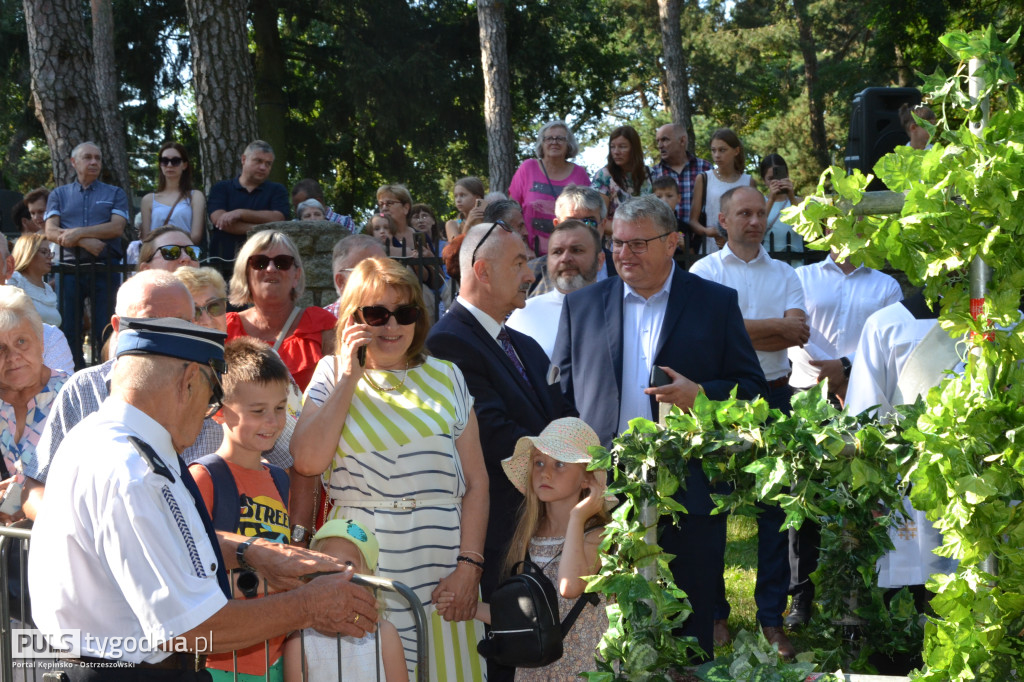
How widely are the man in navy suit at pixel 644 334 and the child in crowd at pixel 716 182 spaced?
3727 millimetres

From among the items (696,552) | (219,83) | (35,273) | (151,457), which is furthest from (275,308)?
(219,83)

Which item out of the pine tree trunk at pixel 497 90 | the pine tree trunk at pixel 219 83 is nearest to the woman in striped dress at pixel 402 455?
the pine tree trunk at pixel 219 83

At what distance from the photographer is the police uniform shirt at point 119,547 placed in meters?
2.39

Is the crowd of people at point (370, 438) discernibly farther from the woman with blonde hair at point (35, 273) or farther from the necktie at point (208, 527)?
the woman with blonde hair at point (35, 273)

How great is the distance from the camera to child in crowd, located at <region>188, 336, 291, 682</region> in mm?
3402

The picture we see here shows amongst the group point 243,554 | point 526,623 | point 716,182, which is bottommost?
point 526,623

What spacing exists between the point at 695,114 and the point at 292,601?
3050 cm

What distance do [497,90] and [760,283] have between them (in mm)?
8017

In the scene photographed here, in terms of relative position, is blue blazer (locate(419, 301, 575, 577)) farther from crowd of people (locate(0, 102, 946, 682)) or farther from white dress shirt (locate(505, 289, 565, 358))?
white dress shirt (locate(505, 289, 565, 358))

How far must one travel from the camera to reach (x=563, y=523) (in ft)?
13.3

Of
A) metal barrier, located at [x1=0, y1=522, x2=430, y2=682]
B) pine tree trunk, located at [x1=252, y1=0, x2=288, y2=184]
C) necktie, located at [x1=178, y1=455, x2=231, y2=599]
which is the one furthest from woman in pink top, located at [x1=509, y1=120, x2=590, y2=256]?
pine tree trunk, located at [x1=252, y1=0, x2=288, y2=184]

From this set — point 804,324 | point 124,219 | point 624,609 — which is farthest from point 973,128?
point 124,219

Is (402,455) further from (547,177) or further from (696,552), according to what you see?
(547,177)

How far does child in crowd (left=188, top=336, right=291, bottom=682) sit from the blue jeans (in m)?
3.59
